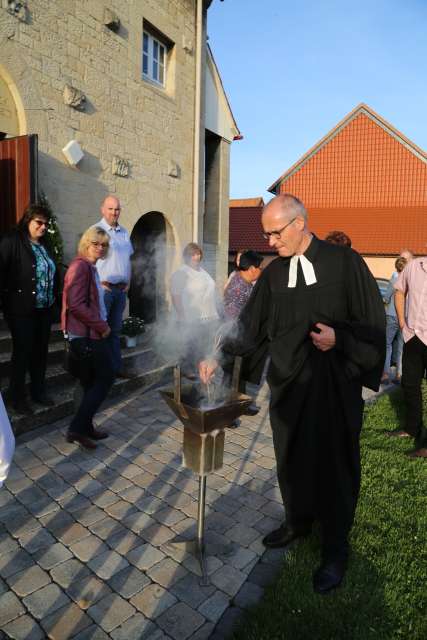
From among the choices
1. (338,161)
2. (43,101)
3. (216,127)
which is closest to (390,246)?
(338,161)

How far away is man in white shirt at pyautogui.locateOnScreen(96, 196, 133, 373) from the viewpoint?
17.6 feet

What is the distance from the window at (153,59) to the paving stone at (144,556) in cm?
902

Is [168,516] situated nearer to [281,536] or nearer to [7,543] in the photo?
[281,536]

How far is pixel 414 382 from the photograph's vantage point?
456 cm

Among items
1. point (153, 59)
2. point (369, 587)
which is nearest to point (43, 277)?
point (369, 587)

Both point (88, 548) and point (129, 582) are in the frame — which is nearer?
point (129, 582)

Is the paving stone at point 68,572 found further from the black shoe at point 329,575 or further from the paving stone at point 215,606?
the black shoe at point 329,575

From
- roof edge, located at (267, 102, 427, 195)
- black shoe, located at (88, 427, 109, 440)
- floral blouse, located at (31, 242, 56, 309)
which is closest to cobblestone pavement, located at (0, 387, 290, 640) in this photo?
black shoe, located at (88, 427, 109, 440)

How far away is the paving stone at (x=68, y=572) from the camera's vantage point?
8.39 ft

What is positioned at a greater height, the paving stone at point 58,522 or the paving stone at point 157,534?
the paving stone at point 58,522

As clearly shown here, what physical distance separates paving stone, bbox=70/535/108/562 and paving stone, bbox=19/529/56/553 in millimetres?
174

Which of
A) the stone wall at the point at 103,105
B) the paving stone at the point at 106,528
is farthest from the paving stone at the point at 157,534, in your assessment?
the stone wall at the point at 103,105

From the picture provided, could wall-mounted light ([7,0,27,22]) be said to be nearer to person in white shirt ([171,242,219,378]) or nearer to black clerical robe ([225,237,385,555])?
person in white shirt ([171,242,219,378])

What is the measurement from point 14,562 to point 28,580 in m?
0.21
